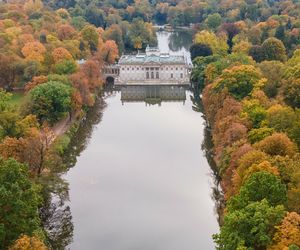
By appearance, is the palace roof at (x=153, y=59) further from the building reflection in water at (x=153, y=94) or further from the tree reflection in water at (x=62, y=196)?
the tree reflection in water at (x=62, y=196)

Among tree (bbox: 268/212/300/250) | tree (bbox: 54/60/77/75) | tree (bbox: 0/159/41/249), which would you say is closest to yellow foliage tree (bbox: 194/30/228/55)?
tree (bbox: 54/60/77/75)

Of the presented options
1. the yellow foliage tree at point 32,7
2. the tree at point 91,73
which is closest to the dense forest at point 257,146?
the tree at point 91,73

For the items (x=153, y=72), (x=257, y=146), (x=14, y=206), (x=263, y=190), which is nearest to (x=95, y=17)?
(x=153, y=72)

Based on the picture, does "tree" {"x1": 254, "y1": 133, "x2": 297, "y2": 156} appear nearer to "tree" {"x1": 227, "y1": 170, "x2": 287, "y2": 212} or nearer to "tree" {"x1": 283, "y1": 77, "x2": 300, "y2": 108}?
"tree" {"x1": 227, "y1": 170, "x2": 287, "y2": 212}

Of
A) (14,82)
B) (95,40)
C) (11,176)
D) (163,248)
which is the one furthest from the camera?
(95,40)

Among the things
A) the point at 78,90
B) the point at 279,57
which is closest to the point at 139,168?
the point at 78,90

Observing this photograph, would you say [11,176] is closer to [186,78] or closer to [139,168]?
[139,168]
